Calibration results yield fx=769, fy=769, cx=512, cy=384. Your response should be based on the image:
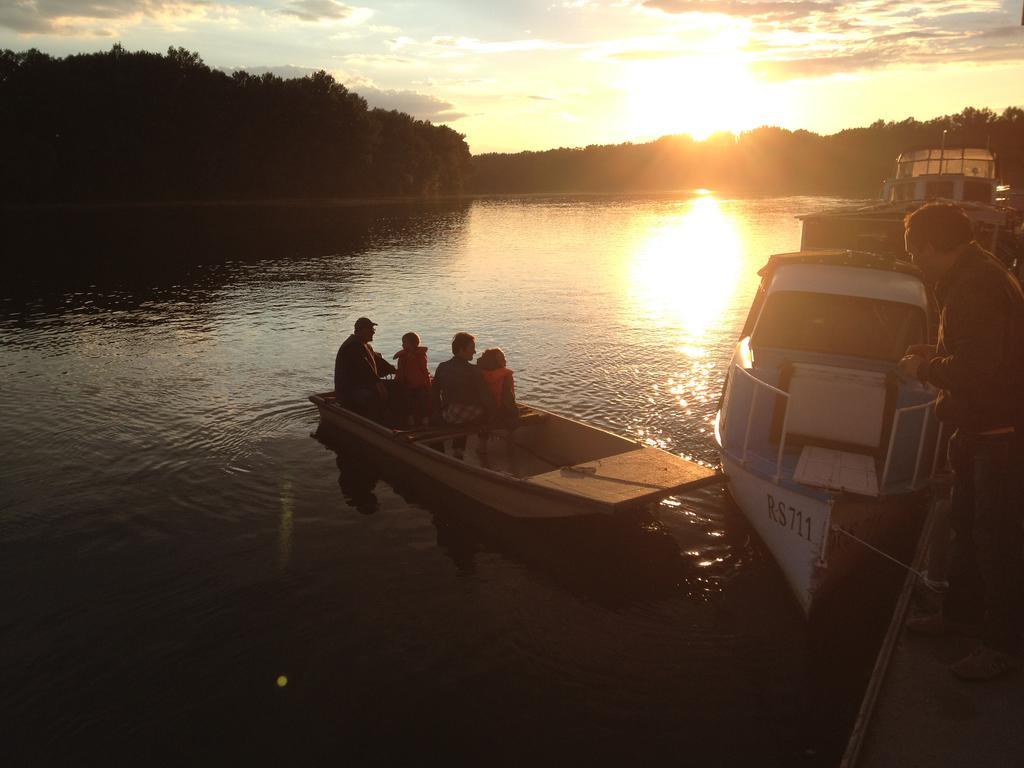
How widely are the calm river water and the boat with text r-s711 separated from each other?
114cm

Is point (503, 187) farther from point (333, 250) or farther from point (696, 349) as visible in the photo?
point (696, 349)

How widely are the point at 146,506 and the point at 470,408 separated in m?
5.43

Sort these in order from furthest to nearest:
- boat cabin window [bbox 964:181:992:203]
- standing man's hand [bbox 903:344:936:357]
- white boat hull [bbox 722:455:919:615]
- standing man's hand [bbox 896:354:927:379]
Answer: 1. boat cabin window [bbox 964:181:992:203]
2. white boat hull [bbox 722:455:919:615]
3. standing man's hand [bbox 903:344:936:357]
4. standing man's hand [bbox 896:354:927:379]

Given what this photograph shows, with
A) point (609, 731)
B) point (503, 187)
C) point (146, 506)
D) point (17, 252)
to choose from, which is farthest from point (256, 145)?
point (609, 731)

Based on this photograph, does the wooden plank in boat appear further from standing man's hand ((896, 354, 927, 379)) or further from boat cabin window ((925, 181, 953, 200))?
boat cabin window ((925, 181, 953, 200))

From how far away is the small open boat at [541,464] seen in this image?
33.4 ft

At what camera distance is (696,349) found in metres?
23.3

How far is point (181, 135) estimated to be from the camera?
102375 millimetres

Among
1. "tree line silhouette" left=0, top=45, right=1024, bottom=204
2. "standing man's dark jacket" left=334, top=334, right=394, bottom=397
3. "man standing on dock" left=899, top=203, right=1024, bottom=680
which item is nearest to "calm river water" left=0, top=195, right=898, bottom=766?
"standing man's dark jacket" left=334, top=334, right=394, bottom=397

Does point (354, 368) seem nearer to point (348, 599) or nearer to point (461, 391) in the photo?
point (461, 391)

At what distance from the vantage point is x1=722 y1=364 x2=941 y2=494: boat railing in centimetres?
912

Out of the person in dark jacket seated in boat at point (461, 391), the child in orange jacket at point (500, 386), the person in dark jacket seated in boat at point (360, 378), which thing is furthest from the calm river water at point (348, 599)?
the child in orange jacket at point (500, 386)

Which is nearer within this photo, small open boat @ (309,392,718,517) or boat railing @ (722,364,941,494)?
boat railing @ (722,364,941,494)

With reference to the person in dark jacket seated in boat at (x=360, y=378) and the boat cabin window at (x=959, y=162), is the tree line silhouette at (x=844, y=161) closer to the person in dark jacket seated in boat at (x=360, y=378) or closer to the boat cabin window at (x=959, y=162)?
the boat cabin window at (x=959, y=162)
